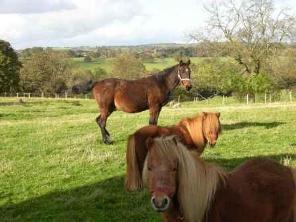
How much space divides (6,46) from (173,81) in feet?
191

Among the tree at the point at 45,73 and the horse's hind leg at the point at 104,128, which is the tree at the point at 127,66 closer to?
the tree at the point at 45,73

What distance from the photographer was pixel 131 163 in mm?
5438

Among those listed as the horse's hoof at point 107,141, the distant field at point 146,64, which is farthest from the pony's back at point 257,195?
the distant field at point 146,64

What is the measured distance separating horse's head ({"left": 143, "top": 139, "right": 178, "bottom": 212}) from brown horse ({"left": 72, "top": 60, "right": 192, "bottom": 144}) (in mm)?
11331

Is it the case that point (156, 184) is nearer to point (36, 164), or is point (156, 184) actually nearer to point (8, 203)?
point (8, 203)

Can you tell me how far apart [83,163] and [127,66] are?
75686 millimetres

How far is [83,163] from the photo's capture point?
1259cm

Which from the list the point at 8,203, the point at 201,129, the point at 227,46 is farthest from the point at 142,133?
the point at 227,46

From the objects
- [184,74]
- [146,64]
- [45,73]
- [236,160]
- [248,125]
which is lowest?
[45,73]

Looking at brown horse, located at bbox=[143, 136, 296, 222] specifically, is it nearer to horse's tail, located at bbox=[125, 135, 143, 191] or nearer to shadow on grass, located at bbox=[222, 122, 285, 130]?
horse's tail, located at bbox=[125, 135, 143, 191]

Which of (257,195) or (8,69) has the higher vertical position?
(257,195)

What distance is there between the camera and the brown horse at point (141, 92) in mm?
15844

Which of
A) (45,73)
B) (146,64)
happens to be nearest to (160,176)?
(45,73)

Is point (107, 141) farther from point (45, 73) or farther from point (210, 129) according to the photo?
point (45, 73)
